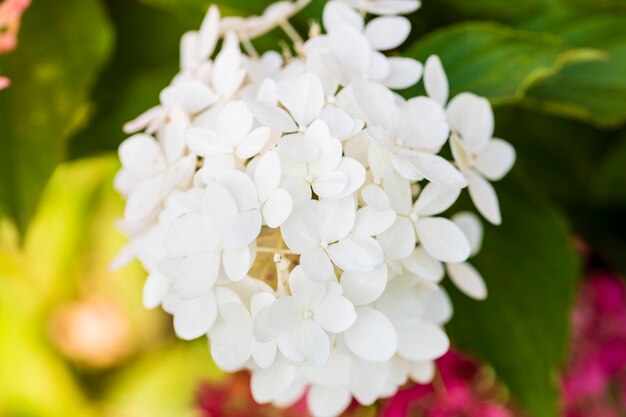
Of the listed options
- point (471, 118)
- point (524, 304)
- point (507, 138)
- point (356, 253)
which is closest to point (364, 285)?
point (356, 253)

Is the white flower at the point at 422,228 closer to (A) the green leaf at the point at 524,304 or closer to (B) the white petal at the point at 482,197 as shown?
(B) the white petal at the point at 482,197

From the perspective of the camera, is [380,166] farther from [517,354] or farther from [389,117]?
[517,354]

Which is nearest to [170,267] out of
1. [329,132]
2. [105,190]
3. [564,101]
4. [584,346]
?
[329,132]

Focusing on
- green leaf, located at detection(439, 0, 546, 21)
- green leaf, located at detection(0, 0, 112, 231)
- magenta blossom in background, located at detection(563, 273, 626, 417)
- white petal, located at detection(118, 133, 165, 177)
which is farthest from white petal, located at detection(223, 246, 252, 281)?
magenta blossom in background, located at detection(563, 273, 626, 417)

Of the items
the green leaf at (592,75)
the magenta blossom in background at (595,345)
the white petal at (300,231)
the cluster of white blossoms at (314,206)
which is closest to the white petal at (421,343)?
the cluster of white blossoms at (314,206)

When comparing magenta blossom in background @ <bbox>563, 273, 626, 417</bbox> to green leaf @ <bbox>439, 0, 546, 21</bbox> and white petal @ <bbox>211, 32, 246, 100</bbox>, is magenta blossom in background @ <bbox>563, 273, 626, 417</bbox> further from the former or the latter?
white petal @ <bbox>211, 32, 246, 100</bbox>
